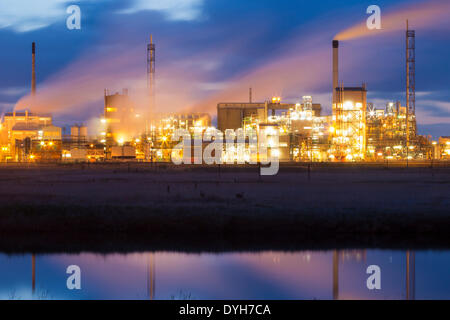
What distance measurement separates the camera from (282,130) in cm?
8912

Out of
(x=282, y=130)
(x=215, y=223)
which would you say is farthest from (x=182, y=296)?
(x=282, y=130)

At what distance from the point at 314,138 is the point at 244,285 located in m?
71.3

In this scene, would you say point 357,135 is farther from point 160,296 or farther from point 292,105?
point 160,296

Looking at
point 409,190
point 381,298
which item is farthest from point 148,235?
point 409,190

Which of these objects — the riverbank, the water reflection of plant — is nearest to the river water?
the water reflection of plant

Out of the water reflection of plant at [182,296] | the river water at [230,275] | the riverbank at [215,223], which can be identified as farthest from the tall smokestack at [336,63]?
the water reflection of plant at [182,296]

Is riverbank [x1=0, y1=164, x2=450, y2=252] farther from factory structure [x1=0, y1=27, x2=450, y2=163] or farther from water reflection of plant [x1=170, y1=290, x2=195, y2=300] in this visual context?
factory structure [x1=0, y1=27, x2=450, y2=163]

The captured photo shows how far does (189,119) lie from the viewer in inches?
3927

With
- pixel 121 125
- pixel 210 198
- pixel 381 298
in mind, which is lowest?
pixel 381 298

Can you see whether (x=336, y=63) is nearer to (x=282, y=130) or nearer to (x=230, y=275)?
(x=282, y=130)

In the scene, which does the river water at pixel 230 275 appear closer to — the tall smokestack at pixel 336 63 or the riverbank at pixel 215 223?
the riverbank at pixel 215 223

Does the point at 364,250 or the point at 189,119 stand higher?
the point at 189,119

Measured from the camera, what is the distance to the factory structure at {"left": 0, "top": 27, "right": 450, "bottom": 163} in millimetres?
87188
